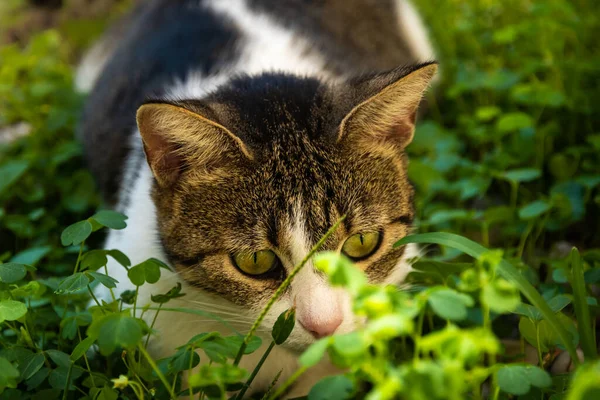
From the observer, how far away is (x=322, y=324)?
5.48ft

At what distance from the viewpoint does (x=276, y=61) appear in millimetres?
2830

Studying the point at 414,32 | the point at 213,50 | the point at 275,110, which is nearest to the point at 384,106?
the point at 275,110

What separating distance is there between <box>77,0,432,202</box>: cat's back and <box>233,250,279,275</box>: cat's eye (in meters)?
0.87

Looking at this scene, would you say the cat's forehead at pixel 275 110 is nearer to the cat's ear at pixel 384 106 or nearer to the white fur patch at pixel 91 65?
the cat's ear at pixel 384 106

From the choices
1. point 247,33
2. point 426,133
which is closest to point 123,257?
point 247,33

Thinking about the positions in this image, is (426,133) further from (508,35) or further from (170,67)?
(170,67)

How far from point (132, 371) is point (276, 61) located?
1.62 metres

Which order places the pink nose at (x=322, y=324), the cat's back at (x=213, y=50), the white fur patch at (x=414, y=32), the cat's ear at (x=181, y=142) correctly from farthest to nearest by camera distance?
the white fur patch at (x=414, y=32)
the cat's back at (x=213, y=50)
the cat's ear at (x=181, y=142)
the pink nose at (x=322, y=324)

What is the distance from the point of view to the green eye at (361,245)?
1.89 m

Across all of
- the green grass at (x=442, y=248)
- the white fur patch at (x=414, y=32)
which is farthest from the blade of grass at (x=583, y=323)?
the white fur patch at (x=414, y=32)

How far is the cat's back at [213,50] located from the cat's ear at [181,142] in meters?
0.57

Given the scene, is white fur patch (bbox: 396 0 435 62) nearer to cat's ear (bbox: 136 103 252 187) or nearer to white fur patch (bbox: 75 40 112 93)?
white fur patch (bbox: 75 40 112 93)

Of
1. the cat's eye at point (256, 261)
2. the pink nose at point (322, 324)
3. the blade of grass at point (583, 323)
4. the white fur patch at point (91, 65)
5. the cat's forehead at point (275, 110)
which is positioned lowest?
the blade of grass at point (583, 323)

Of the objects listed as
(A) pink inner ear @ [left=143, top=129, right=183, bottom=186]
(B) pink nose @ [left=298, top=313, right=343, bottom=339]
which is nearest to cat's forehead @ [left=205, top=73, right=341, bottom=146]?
(A) pink inner ear @ [left=143, top=129, right=183, bottom=186]
